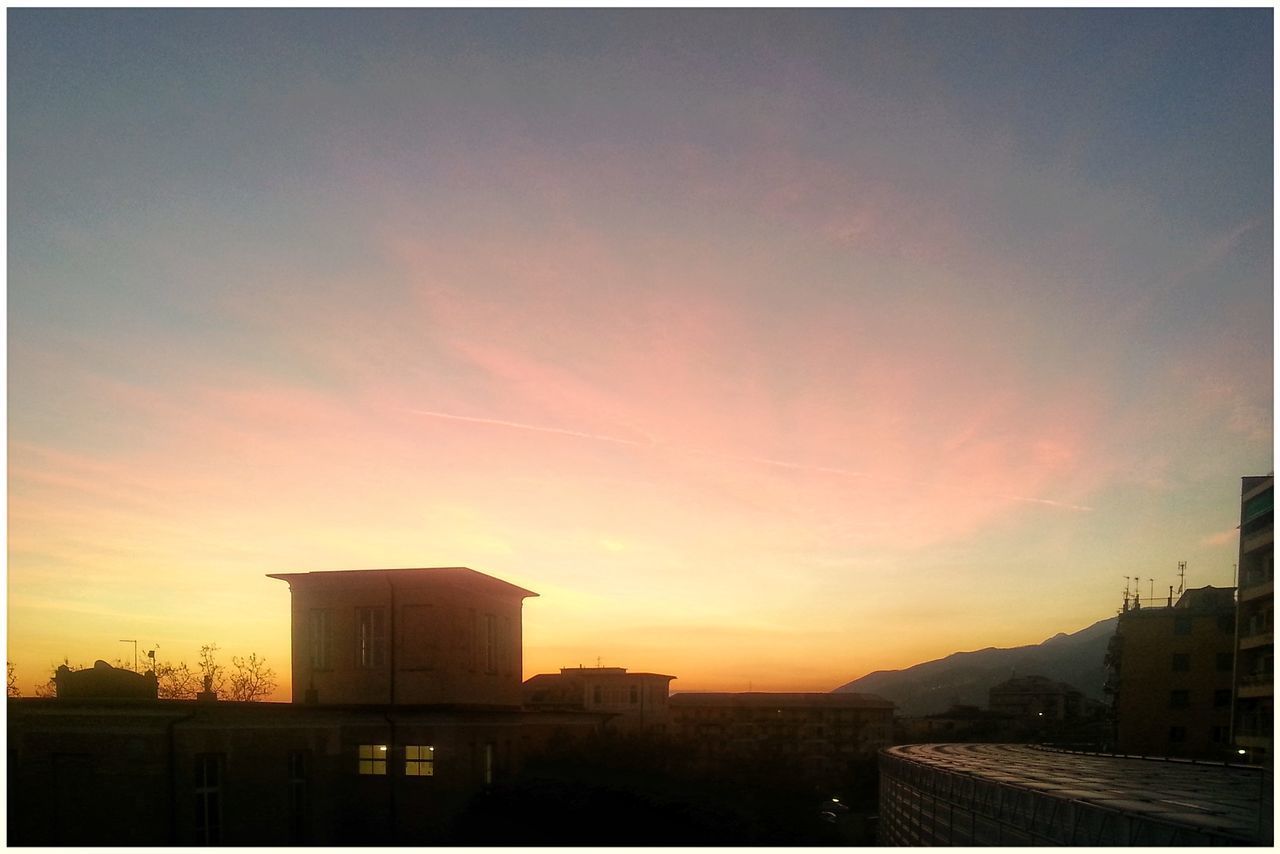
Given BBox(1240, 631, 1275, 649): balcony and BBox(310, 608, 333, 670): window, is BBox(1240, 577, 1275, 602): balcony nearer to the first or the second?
BBox(1240, 631, 1275, 649): balcony

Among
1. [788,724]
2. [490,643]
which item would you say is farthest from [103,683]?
[788,724]

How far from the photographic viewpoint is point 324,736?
2641cm

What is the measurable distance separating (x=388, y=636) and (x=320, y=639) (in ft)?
7.89

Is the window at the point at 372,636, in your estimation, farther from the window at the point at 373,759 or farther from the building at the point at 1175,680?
the building at the point at 1175,680

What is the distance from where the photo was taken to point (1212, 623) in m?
60.9

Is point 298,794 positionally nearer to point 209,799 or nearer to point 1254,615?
point 209,799

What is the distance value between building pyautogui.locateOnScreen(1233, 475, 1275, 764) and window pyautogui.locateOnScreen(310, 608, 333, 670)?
4201cm

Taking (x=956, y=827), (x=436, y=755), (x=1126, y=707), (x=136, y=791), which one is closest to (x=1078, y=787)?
(x=956, y=827)

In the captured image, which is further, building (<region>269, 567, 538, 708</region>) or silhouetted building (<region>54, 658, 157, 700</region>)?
building (<region>269, 567, 538, 708</region>)

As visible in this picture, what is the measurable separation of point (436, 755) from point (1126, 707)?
48875mm

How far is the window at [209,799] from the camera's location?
72.4 feet

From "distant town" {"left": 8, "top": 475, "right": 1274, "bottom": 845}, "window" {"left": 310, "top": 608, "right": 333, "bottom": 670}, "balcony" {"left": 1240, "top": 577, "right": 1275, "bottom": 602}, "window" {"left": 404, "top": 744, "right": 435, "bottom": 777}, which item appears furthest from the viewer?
"balcony" {"left": 1240, "top": 577, "right": 1275, "bottom": 602}

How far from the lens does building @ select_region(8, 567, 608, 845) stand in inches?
806

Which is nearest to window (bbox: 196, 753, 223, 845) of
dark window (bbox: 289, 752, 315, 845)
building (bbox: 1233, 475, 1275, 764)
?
dark window (bbox: 289, 752, 315, 845)
